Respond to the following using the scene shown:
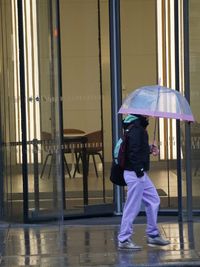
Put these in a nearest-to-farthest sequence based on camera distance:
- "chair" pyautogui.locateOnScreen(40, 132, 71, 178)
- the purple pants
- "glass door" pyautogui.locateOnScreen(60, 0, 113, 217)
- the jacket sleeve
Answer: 1. the jacket sleeve
2. the purple pants
3. "chair" pyautogui.locateOnScreen(40, 132, 71, 178)
4. "glass door" pyautogui.locateOnScreen(60, 0, 113, 217)

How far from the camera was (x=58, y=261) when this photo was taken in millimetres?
7422

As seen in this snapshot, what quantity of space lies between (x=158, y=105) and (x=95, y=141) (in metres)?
2.99

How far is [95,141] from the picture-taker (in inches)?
412

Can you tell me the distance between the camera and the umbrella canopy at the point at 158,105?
755cm

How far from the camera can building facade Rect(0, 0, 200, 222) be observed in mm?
9555

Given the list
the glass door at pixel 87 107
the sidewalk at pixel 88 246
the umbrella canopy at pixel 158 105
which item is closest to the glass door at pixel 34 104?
the sidewalk at pixel 88 246

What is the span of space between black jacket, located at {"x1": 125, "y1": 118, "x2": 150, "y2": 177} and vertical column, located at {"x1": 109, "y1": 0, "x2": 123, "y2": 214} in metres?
2.61

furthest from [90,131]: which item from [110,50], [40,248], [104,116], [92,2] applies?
[40,248]

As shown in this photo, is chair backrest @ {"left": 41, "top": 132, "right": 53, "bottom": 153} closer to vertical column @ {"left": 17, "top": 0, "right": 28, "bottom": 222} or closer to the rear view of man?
vertical column @ {"left": 17, "top": 0, "right": 28, "bottom": 222}

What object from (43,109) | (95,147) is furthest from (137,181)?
(95,147)

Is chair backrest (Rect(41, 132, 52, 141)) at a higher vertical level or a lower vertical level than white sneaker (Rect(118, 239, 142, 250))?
higher

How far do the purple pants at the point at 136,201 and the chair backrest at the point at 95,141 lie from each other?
2.62 meters

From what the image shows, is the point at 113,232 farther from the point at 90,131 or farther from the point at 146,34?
the point at 146,34

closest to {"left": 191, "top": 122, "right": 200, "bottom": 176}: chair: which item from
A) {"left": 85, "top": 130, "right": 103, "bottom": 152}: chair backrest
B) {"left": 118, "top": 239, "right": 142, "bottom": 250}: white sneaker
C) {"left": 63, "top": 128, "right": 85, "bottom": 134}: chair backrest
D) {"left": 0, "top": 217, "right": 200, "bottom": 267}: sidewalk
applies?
{"left": 0, "top": 217, "right": 200, "bottom": 267}: sidewalk
